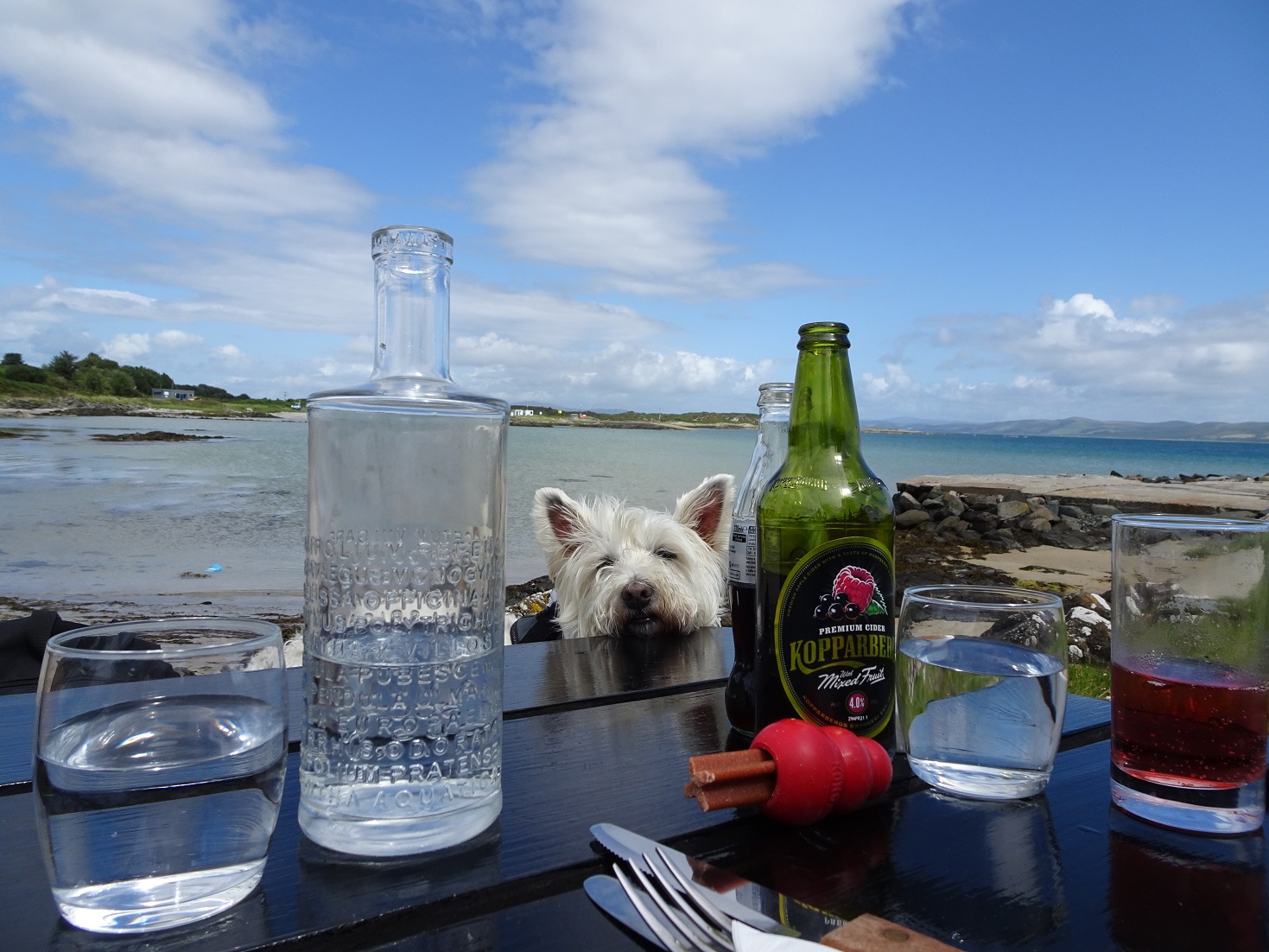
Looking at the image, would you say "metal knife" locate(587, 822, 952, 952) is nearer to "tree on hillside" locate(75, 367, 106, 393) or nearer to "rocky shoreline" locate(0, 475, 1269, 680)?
"rocky shoreline" locate(0, 475, 1269, 680)

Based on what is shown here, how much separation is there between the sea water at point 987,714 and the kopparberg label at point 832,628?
98 mm

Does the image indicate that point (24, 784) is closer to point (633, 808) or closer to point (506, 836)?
point (506, 836)

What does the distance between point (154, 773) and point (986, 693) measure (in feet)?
3.41

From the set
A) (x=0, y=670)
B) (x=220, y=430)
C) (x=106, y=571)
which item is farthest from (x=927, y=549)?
(x=220, y=430)

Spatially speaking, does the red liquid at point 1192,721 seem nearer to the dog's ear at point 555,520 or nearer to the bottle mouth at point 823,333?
the bottle mouth at point 823,333

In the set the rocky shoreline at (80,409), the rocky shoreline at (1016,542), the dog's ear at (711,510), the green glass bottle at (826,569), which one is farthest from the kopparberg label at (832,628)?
the rocky shoreline at (80,409)

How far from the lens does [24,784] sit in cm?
120

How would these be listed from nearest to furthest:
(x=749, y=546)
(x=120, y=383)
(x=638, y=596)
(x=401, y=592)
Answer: (x=401, y=592) → (x=749, y=546) → (x=638, y=596) → (x=120, y=383)

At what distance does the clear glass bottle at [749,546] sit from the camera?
1.48 metres

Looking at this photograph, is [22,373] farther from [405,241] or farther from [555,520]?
[405,241]

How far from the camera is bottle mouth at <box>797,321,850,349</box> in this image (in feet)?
4.36

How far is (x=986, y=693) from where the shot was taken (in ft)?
3.86

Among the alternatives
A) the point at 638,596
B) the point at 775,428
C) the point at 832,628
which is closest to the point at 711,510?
the point at 638,596

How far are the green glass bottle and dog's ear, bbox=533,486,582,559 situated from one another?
2593 millimetres
